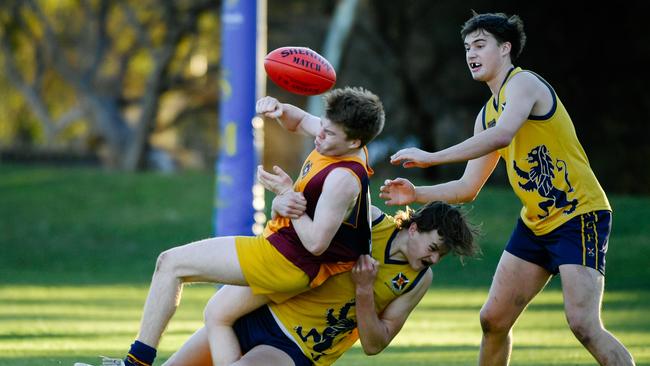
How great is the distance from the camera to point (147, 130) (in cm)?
2878

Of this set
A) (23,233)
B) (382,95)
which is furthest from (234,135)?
(382,95)

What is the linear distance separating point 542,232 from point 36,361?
11.7ft

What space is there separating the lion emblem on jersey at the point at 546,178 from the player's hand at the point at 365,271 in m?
1.12

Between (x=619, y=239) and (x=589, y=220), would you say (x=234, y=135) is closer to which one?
(x=589, y=220)

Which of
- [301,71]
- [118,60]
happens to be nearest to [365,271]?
[301,71]

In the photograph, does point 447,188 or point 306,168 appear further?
point 447,188

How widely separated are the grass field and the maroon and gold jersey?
114 centimetres

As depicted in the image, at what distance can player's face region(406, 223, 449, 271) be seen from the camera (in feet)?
19.5

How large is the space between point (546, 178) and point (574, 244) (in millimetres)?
412

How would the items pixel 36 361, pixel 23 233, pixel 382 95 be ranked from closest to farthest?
pixel 36 361 → pixel 23 233 → pixel 382 95

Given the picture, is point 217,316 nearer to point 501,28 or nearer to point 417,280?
point 417,280

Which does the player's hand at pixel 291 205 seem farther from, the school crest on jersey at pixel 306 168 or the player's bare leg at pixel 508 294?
the player's bare leg at pixel 508 294

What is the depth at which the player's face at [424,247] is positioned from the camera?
5.94 meters

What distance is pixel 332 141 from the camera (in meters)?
5.70
